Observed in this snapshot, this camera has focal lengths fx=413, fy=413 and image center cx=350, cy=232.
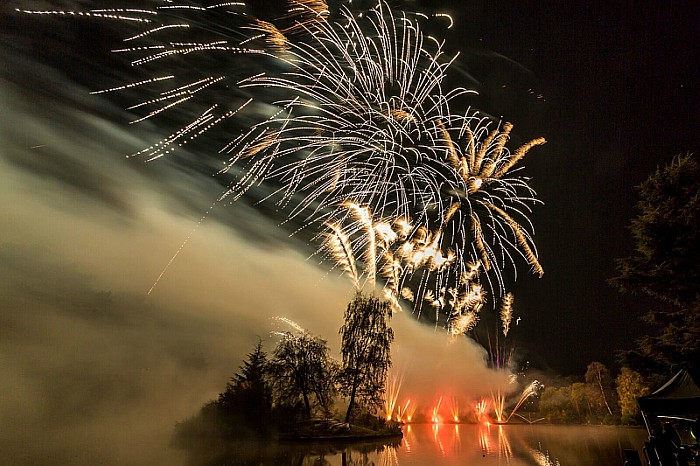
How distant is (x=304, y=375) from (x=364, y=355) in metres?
4.27

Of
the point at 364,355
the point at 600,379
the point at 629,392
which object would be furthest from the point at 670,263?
the point at 600,379

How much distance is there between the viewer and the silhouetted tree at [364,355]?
28.1 meters

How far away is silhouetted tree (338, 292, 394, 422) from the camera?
2809 centimetres

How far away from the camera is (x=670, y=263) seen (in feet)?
55.5

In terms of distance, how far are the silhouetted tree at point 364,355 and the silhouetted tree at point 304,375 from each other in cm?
123

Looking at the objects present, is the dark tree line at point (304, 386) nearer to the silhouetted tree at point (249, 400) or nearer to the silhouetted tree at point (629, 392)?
the silhouetted tree at point (249, 400)

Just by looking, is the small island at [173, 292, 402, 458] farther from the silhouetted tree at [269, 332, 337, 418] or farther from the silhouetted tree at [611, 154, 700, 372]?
the silhouetted tree at [611, 154, 700, 372]

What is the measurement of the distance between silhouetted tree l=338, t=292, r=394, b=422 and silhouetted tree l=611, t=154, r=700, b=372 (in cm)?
1498

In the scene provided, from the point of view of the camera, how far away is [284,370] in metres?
27.0

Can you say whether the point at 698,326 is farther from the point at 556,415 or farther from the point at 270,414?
the point at 556,415

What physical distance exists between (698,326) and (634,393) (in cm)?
2718

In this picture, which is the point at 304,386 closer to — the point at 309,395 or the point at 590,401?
the point at 309,395

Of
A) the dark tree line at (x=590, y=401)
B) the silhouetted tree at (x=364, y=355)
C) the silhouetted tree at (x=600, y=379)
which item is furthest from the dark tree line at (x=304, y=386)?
the silhouetted tree at (x=600, y=379)

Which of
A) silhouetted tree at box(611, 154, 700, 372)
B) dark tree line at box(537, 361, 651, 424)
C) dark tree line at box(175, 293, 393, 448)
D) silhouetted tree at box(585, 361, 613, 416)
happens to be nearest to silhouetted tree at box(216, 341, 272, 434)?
dark tree line at box(175, 293, 393, 448)
